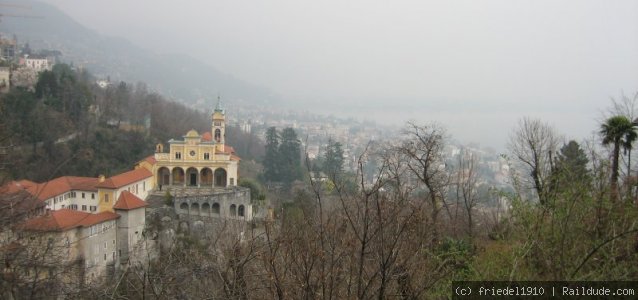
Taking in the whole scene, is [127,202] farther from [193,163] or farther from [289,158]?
[289,158]

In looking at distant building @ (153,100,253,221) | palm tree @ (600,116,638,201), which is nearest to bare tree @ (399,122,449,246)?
palm tree @ (600,116,638,201)

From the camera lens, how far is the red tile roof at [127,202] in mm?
25766

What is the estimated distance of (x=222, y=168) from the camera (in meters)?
37.2

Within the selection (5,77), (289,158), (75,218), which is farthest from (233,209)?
(5,77)

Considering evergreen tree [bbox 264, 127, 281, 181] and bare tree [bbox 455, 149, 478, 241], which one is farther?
evergreen tree [bbox 264, 127, 281, 181]

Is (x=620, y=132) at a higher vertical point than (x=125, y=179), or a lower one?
higher

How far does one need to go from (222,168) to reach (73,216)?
15.6 meters

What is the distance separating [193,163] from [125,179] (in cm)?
695

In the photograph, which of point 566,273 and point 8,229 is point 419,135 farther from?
point 8,229

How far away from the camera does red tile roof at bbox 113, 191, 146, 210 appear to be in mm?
25766

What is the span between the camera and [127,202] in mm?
25984

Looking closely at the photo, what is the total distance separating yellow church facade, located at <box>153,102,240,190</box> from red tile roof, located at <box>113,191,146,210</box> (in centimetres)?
946

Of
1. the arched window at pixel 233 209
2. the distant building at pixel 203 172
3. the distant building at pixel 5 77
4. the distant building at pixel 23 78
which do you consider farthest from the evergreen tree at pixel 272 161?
the distant building at pixel 5 77

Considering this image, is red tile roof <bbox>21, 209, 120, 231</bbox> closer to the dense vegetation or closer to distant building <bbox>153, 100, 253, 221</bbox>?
the dense vegetation
